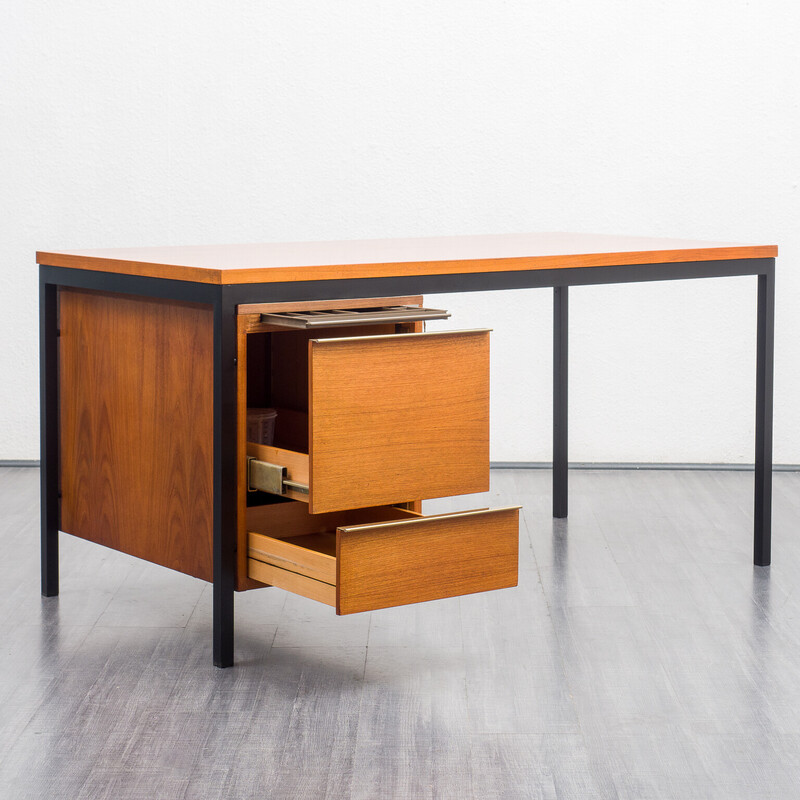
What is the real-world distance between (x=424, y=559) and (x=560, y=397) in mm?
1201

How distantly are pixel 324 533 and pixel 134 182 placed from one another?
6.24 feet

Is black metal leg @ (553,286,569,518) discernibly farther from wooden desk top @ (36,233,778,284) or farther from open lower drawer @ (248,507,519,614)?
open lower drawer @ (248,507,519,614)

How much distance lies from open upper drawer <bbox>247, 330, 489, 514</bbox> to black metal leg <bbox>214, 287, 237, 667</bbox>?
0.28 feet

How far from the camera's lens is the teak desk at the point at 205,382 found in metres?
1.92

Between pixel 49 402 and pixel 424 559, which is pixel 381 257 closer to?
pixel 424 559

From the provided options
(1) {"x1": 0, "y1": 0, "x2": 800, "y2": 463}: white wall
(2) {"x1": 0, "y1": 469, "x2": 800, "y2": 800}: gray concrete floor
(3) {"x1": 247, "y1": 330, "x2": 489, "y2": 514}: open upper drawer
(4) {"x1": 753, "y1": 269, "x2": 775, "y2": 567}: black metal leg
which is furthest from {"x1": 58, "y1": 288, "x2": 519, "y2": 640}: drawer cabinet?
(1) {"x1": 0, "y1": 0, "x2": 800, "y2": 463}: white wall

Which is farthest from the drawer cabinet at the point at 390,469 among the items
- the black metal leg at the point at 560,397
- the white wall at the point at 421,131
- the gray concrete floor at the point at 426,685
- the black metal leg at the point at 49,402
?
the white wall at the point at 421,131

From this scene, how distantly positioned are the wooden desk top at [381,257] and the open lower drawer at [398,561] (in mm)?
416

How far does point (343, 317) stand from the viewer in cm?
194

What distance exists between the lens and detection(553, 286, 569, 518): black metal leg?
303 centimetres

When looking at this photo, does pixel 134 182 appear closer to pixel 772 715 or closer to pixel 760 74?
pixel 760 74

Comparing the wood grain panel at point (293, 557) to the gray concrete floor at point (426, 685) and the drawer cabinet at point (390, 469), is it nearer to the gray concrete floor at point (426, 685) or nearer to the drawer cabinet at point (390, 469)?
the drawer cabinet at point (390, 469)

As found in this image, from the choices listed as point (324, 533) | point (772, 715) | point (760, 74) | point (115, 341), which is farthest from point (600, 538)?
point (760, 74)

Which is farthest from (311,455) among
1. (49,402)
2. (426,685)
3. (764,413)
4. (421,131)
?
(421,131)
